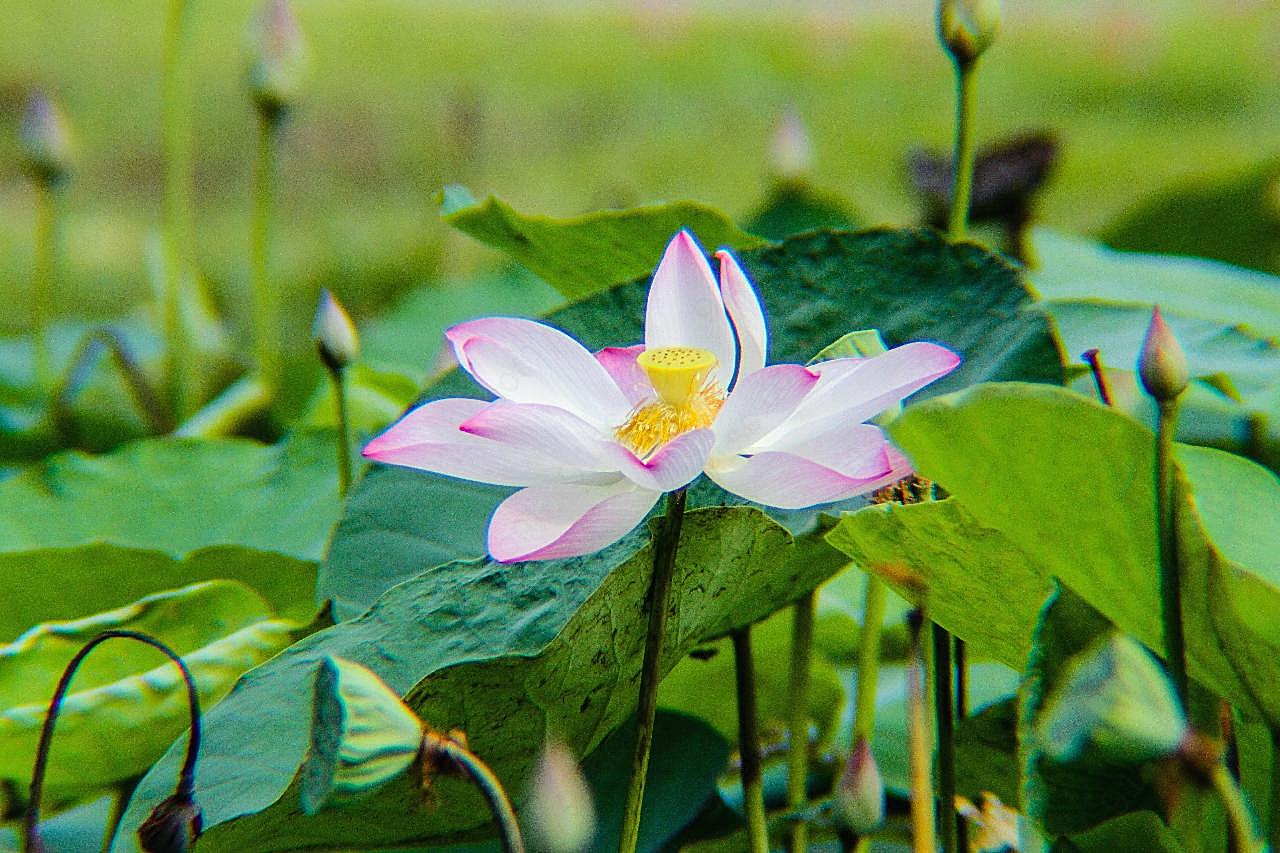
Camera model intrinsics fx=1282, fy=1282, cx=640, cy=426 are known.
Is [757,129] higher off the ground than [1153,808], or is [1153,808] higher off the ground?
[1153,808]

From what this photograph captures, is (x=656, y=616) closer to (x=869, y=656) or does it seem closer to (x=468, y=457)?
(x=468, y=457)

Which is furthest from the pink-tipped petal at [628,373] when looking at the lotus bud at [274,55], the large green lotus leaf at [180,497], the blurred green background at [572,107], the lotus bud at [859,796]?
the blurred green background at [572,107]

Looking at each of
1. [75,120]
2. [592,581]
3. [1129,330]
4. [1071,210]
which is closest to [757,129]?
[1071,210]

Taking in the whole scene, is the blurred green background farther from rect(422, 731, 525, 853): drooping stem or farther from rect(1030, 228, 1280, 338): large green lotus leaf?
rect(422, 731, 525, 853): drooping stem

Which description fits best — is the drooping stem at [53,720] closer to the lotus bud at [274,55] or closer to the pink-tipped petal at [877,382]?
the pink-tipped petal at [877,382]

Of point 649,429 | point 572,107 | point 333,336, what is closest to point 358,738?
point 649,429

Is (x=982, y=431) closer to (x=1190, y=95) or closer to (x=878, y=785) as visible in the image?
(x=878, y=785)

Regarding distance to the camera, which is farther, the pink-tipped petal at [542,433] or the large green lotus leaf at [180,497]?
the large green lotus leaf at [180,497]
